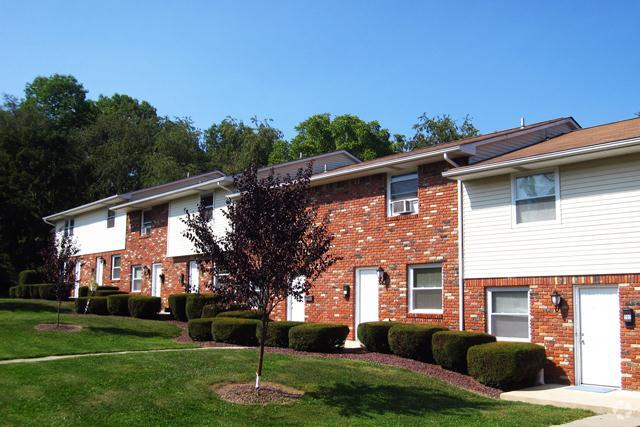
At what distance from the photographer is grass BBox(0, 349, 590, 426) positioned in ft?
31.1

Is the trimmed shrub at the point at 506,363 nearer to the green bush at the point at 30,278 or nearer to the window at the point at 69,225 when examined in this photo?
the green bush at the point at 30,278

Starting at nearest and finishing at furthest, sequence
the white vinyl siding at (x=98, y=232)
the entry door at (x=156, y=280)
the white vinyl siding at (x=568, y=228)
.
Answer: the white vinyl siding at (x=568, y=228) → the entry door at (x=156, y=280) → the white vinyl siding at (x=98, y=232)

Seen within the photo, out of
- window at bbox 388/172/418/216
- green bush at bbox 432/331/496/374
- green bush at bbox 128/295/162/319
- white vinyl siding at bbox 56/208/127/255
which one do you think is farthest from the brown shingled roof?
white vinyl siding at bbox 56/208/127/255

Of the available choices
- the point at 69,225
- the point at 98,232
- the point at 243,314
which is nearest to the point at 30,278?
the point at 69,225

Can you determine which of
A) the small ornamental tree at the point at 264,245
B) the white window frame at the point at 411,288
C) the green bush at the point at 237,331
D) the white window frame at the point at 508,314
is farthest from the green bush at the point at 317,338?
the small ornamental tree at the point at 264,245

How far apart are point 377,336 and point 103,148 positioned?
43387 millimetres

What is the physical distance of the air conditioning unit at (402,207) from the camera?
17438 millimetres

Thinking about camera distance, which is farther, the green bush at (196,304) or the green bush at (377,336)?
the green bush at (196,304)

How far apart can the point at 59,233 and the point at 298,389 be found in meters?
30.8

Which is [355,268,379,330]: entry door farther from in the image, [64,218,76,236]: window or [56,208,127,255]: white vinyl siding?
[64,218,76,236]: window

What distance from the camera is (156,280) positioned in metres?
29.3

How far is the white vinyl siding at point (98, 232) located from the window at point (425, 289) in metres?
19.3

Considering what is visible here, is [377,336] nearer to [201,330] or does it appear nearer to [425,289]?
[425,289]

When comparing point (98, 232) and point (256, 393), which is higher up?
point (98, 232)
